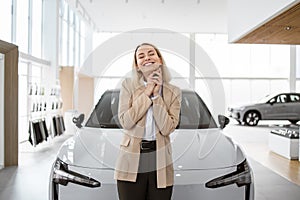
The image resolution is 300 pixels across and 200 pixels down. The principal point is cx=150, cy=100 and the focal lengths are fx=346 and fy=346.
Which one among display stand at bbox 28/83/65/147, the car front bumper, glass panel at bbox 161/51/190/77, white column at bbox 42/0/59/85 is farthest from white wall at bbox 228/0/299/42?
white column at bbox 42/0/59/85

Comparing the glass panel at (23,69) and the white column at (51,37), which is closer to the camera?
the glass panel at (23,69)

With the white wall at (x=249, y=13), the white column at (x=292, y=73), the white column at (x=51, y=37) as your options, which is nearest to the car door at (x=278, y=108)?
the white column at (x=292, y=73)

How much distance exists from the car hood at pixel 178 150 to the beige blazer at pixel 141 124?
17.0 inches

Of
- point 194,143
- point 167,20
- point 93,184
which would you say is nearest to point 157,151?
point 93,184

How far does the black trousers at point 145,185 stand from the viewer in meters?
1.51

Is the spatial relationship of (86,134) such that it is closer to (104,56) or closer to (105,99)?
(105,99)

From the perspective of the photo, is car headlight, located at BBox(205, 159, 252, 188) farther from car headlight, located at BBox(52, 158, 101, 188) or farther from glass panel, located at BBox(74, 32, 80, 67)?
glass panel, located at BBox(74, 32, 80, 67)

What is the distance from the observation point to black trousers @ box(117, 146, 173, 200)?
4.95 feet

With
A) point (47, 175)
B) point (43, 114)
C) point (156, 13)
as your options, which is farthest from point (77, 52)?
point (47, 175)

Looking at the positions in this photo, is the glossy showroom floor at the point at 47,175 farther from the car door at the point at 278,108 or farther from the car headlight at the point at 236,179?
the car door at the point at 278,108

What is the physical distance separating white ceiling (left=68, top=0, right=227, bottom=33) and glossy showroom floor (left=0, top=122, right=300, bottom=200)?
4486 mm

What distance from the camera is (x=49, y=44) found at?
8633mm

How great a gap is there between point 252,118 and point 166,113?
36.0 ft

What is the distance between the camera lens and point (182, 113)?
2635mm
